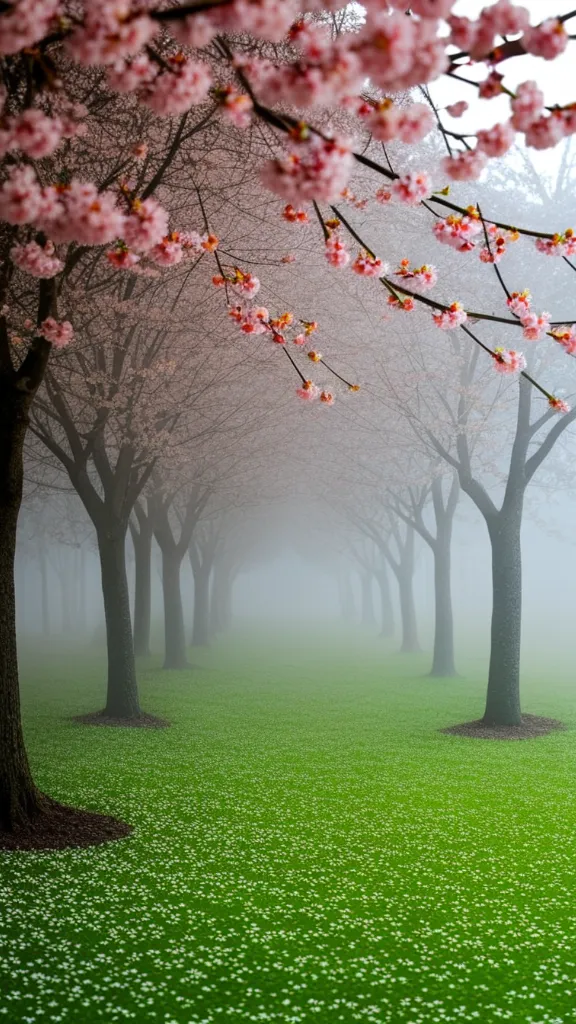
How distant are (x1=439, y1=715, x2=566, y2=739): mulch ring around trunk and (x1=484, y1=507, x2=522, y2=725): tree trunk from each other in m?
0.23

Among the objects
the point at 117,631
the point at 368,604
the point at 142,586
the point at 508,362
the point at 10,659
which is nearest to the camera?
the point at 508,362

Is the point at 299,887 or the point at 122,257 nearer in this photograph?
the point at 122,257

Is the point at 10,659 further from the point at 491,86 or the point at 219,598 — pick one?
the point at 219,598

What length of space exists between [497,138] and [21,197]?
2.52 meters

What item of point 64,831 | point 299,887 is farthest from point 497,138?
point 64,831

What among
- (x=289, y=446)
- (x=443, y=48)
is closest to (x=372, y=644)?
(x=289, y=446)

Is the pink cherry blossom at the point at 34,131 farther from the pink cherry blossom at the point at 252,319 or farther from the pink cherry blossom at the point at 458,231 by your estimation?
the pink cherry blossom at the point at 252,319

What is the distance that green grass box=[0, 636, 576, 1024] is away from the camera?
19.3ft

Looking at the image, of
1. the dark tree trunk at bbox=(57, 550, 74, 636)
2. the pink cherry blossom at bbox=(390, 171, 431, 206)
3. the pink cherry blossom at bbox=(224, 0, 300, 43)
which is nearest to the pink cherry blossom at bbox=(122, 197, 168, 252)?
the pink cherry blossom at bbox=(390, 171, 431, 206)

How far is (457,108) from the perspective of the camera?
5938 millimetres

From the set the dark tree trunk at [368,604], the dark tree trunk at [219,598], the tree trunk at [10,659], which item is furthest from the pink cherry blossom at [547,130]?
the dark tree trunk at [368,604]

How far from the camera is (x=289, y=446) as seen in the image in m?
30.6

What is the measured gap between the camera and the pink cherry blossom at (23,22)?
3949 mm

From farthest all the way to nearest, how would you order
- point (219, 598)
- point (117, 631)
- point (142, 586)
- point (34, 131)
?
point (219, 598)
point (142, 586)
point (117, 631)
point (34, 131)
